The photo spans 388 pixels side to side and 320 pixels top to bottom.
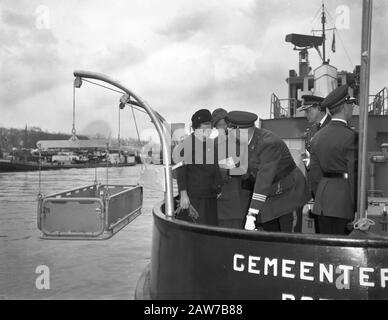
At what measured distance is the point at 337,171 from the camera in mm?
3844

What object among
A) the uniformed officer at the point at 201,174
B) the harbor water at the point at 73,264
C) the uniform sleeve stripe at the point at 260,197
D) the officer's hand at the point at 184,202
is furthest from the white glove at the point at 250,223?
the harbor water at the point at 73,264

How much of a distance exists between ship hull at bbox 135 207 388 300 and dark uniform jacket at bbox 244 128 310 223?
0.73 m

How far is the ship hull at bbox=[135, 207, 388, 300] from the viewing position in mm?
3010

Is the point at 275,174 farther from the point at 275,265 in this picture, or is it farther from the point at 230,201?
the point at 230,201

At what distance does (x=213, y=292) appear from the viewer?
3.50 metres

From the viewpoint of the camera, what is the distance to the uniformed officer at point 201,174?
4.80m

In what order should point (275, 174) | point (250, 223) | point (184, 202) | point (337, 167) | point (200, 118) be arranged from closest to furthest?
point (250, 223)
point (337, 167)
point (275, 174)
point (184, 202)
point (200, 118)

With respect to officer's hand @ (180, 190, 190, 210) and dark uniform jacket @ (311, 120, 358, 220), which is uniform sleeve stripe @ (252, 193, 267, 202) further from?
officer's hand @ (180, 190, 190, 210)

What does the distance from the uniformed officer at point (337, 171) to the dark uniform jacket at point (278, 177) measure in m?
0.31

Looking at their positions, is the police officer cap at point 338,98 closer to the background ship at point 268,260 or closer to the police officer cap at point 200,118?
the background ship at point 268,260

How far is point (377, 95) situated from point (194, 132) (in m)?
9.27

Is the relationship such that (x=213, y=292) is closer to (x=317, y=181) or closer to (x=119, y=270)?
(x=317, y=181)

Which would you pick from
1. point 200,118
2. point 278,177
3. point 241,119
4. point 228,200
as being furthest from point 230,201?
point 241,119

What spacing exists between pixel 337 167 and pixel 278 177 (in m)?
0.56
